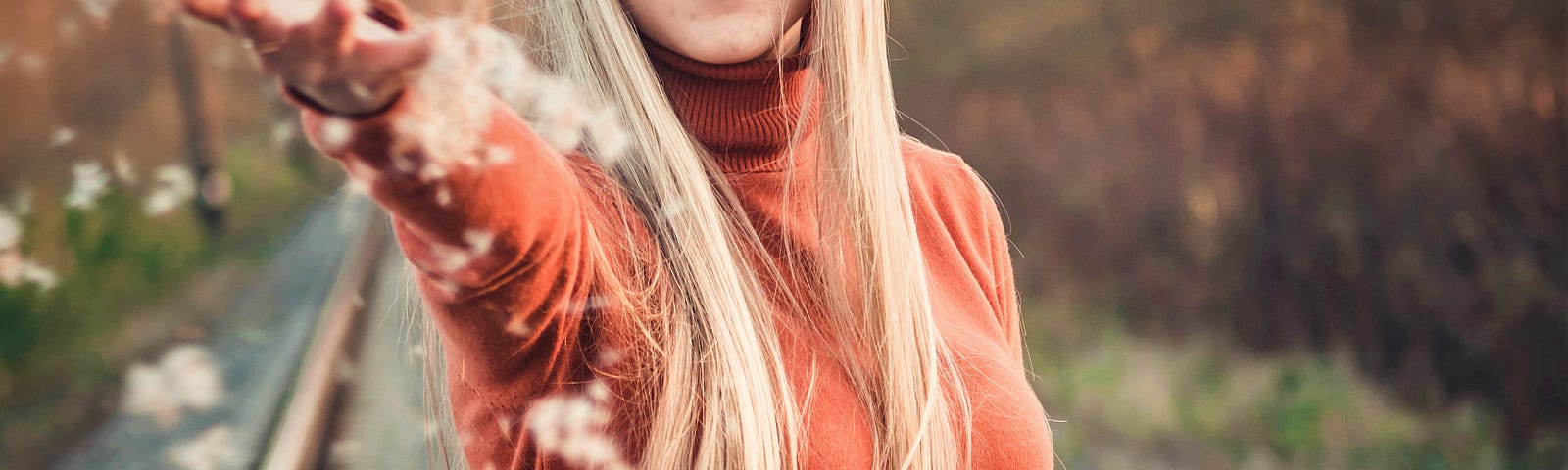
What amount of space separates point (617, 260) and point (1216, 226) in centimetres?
406

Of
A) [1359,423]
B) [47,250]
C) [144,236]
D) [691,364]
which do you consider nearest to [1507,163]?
[1359,423]

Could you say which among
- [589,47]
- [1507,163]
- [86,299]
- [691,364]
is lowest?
[86,299]

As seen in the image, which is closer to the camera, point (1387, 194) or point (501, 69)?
point (501, 69)

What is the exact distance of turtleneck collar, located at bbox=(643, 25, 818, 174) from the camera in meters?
0.99

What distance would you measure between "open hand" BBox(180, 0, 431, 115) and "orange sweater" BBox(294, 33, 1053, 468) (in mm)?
19

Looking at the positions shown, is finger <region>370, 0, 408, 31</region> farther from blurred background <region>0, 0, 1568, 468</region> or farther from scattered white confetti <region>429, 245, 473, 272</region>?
blurred background <region>0, 0, 1568, 468</region>

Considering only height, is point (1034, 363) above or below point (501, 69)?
below

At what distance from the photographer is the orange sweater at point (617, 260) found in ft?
1.90

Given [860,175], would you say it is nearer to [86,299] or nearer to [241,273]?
[86,299]

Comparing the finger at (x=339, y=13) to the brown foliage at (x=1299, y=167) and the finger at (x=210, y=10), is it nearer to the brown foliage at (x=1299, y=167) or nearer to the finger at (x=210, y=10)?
the finger at (x=210, y=10)

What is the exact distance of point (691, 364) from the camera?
88 cm

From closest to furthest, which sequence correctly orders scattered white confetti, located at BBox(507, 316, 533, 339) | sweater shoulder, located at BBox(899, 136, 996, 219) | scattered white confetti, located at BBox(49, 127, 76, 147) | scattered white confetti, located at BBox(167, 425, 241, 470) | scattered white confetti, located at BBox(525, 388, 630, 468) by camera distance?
scattered white confetti, located at BBox(507, 316, 533, 339) < scattered white confetti, located at BBox(525, 388, 630, 468) < sweater shoulder, located at BBox(899, 136, 996, 219) < scattered white confetti, located at BBox(49, 127, 76, 147) < scattered white confetti, located at BBox(167, 425, 241, 470)

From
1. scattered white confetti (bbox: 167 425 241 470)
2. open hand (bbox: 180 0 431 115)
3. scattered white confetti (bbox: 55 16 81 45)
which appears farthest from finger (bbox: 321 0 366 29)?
scattered white confetti (bbox: 167 425 241 470)

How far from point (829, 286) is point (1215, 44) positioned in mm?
3898
